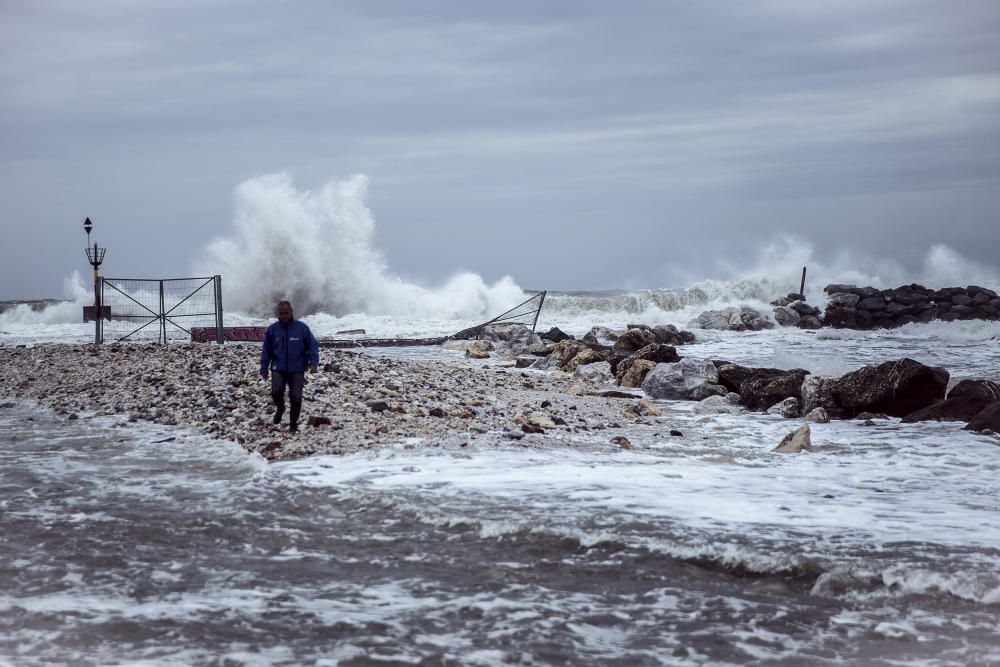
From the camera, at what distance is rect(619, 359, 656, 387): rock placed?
16.8 meters

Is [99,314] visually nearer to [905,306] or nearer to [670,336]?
[670,336]

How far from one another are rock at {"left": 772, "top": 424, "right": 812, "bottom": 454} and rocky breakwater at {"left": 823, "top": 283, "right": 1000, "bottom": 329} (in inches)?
1241

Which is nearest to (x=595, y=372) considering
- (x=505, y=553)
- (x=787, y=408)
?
(x=787, y=408)

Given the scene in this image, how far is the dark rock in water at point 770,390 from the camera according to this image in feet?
45.2

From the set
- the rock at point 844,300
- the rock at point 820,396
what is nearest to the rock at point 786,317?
the rock at point 844,300

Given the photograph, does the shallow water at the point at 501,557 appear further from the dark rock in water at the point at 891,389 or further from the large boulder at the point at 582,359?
the large boulder at the point at 582,359

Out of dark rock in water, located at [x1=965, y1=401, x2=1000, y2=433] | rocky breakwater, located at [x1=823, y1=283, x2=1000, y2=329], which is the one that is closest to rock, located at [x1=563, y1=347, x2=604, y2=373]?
dark rock in water, located at [x1=965, y1=401, x2=1000, y2=433]

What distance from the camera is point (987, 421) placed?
11211 millimetres

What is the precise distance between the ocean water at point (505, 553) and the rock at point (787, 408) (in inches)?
85.1

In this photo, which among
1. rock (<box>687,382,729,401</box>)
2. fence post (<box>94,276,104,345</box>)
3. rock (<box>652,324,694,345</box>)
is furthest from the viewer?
rock (<box>652,324,694,345</box>)

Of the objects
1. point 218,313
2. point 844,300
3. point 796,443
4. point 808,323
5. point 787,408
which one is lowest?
point 796,443

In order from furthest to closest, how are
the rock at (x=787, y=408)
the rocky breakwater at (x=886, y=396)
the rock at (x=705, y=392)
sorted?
the rock at (x=705, y=392) < the rock at (x=787, y=408) < the rocky breakwater at (x=886, y=396)

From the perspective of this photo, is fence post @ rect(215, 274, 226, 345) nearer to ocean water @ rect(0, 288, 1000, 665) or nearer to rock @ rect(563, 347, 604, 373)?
rock @ rect(563, 347, 604, 373)

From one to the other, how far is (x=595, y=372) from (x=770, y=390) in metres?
4.43
